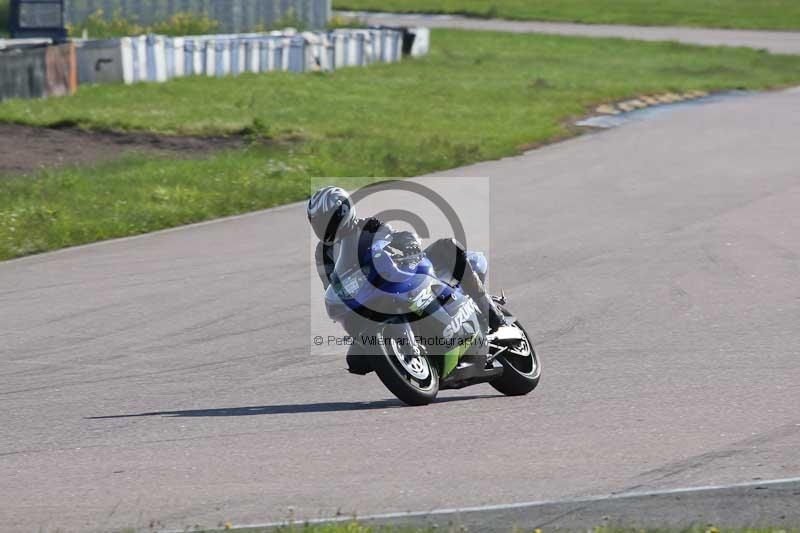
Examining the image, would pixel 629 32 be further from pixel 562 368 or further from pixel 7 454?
pixel 7 454

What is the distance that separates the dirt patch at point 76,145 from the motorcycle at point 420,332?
11616 mm

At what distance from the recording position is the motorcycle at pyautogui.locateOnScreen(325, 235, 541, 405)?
804cm

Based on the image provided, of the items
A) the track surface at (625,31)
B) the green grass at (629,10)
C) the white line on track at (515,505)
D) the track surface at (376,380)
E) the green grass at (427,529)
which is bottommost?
the track surface at (376,380)

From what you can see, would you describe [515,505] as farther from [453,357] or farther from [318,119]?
[318,119]

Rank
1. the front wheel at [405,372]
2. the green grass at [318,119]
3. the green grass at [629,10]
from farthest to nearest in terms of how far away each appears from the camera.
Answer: the green grass at [629,10], the green grass at [318,119], the front wheel at [405,372]

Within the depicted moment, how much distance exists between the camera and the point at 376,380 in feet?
31.9

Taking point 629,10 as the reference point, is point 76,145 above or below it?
below

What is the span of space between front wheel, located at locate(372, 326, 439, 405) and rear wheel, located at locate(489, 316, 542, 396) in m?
0.64

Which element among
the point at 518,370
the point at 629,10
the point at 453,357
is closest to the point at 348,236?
the point at 453,357

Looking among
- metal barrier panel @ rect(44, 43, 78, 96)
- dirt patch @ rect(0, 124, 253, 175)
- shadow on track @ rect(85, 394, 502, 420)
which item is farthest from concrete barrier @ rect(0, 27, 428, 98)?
shadow on track @ rect(85, 394, 502, 420)

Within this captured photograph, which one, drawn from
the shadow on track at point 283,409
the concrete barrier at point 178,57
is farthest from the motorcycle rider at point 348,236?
the concrete barrier at point 178,57

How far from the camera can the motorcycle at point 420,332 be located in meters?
8.04

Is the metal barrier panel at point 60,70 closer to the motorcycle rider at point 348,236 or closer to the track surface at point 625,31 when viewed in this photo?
the motorcycle rider at point 348,236

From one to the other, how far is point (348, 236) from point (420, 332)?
86 cm
